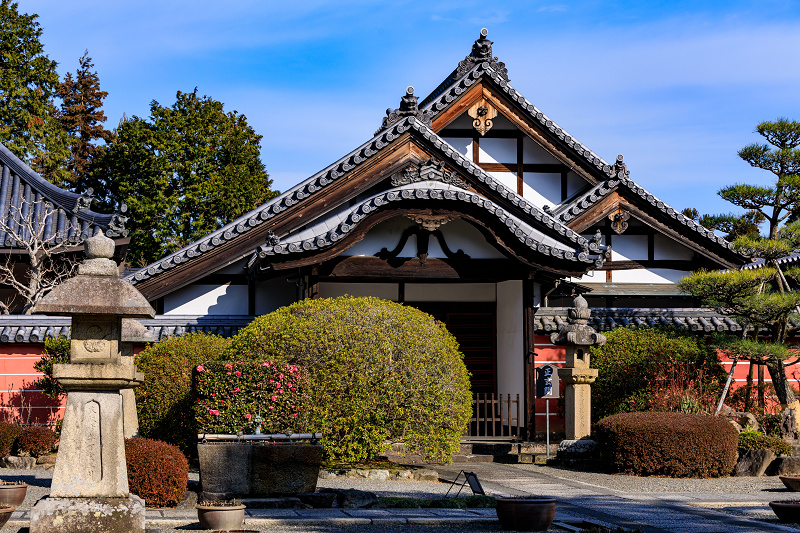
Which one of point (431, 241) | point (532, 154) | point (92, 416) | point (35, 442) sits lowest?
point (35, 442)

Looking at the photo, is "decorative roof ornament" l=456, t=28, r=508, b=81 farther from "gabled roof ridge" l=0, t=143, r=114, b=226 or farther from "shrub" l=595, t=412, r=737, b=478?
"shrub" l=595, t=412, r=737, b=478

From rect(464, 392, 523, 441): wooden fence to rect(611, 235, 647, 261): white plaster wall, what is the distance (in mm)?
5409

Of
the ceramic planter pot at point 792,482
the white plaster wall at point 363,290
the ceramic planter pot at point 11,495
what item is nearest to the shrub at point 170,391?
the white plaster wall at point 363,290

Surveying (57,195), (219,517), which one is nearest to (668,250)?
(57,195)

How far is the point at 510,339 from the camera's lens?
63.6 ft

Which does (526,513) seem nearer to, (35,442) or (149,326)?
(35,442)

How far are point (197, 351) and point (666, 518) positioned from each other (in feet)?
28.2

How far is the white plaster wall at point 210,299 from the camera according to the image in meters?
19.6

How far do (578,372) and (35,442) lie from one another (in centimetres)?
970

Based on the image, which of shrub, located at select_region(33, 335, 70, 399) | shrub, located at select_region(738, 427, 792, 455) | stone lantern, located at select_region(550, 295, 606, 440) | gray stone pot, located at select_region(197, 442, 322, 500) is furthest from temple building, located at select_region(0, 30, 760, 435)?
gray stone pot, located at select_region(197, 442, 322, 500)

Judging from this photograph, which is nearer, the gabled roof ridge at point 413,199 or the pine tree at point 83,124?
the gabled roof ridge at point 413,199

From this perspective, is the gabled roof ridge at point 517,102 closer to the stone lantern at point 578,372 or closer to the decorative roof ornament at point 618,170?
the decorative roof ornament at point 618,170

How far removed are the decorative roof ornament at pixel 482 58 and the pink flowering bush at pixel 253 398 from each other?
11.8 m

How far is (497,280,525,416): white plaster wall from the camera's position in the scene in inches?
739
